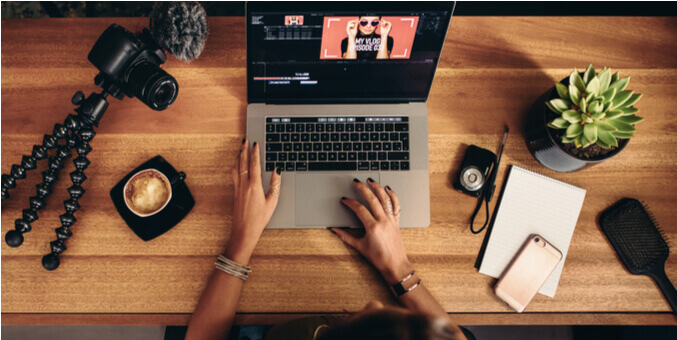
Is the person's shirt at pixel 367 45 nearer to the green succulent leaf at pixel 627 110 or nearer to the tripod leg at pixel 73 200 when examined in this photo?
the green succulent leaf at pixel 627 110

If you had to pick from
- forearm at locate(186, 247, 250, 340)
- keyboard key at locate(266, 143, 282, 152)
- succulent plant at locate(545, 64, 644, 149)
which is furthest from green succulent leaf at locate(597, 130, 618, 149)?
forearm at locate(186, 247, 250, 340)

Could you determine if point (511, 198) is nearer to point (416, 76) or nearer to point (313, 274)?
point (416, 76)

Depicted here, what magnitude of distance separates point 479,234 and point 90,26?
1.16 meters

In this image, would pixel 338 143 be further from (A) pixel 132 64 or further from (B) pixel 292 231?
(A) pixel 132 64

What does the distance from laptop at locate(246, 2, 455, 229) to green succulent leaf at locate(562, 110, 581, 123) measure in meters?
0.29

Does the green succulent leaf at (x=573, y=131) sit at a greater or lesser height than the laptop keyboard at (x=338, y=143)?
greater

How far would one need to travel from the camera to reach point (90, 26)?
3.14ft

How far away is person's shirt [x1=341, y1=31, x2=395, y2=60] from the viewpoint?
76 centimetres

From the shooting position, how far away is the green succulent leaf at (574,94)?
2.53 feet

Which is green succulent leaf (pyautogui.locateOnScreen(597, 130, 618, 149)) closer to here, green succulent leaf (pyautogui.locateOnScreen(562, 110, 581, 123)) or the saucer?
green succulent leaf (pyautogui.locateOnScreen(562, 110, 581, 123))

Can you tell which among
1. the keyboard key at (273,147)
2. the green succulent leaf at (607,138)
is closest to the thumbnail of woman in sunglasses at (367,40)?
the keyboard key at (273,147)

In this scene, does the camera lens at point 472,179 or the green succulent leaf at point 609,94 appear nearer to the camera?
the green succulent leaf at point 609,94

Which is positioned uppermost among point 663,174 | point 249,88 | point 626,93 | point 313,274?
point 626,93

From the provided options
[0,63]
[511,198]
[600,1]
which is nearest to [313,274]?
[511,198]
